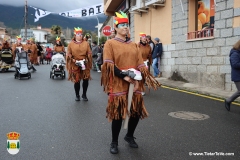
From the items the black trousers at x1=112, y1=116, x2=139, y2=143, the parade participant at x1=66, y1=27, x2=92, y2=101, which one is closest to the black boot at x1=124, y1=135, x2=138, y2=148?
the black trousers at x1=112, y1=116, x2=139, y2=143

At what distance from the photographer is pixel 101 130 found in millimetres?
5250

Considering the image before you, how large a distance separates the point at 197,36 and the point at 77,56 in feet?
17.9

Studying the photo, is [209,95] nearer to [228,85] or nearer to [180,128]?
[228,85]

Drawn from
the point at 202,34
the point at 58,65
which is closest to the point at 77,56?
the point at 202,34

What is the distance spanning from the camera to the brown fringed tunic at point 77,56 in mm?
7922

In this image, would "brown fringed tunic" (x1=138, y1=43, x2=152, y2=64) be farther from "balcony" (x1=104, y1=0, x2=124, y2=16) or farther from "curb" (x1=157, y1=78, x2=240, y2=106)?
"balcony" (x1=104, y1=0, x2=124, y2=16)

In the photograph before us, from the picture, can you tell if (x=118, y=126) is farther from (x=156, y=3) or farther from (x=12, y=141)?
(x=156, y=3)

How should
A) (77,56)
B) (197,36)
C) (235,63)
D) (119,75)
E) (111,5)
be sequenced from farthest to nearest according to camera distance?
(111,5), (197,36), (77,56), (235,63), (119,75)

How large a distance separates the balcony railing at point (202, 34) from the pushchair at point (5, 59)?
36.6 feet

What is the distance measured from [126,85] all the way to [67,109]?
3.23 m

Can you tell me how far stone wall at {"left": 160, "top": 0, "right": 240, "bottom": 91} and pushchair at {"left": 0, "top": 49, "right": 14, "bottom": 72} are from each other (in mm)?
9627

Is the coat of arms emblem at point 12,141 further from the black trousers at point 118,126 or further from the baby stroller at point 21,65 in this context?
the baby stroller at point 21,65

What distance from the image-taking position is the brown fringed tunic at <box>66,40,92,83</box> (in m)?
7.92

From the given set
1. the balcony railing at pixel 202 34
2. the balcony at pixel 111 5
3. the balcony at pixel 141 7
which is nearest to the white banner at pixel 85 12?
the balcony at pixel 111 5
